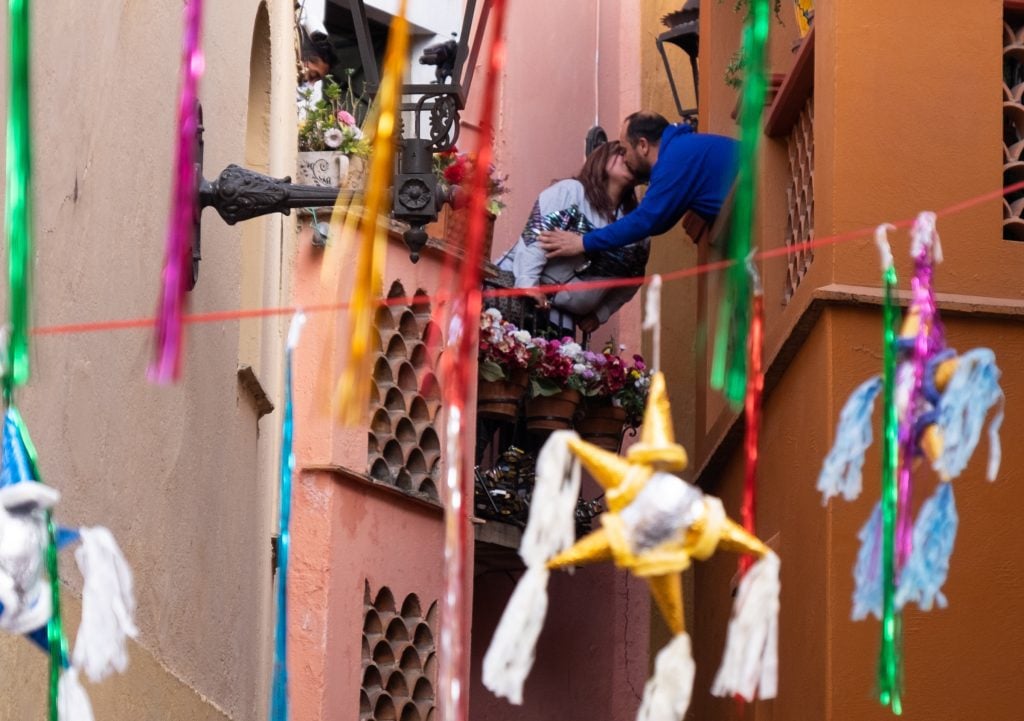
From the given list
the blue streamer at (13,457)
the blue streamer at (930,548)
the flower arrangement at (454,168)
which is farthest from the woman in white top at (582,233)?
→ the blue streamer at (13,457)

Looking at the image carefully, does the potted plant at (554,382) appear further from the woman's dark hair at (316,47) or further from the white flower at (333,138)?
the white flower at (333,138)

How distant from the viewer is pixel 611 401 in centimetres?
1430

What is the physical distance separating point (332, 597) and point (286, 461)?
474 centimetres

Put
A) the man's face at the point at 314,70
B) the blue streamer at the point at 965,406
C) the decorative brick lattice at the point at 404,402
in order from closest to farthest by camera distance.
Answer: the blue streamer at the point at 965,406 → the decorative brick lattice at the point at 404,402 → the man's face at the point at 314,70

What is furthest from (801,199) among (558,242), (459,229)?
(558,242)

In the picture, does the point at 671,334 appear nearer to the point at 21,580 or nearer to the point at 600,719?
the point at 600,719

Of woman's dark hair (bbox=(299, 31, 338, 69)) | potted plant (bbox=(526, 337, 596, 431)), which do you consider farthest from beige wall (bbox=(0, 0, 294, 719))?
potted plant (bbox=(526, 337, 596, 431))

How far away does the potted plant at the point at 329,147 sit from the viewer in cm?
1184

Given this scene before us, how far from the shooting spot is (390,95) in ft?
17.2

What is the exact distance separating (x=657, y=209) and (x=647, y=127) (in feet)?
5.90

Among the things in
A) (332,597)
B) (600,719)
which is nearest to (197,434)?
(332,597)

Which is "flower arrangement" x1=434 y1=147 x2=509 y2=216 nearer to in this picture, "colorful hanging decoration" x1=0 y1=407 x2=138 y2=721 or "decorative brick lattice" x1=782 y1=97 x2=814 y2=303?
"decorative brick lattice" x1=782 y1=97 x2=814 y2=303

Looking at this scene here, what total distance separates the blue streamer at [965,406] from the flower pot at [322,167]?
6.31 metres

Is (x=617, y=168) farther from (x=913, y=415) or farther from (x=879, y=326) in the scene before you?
(x=913, y=415)
